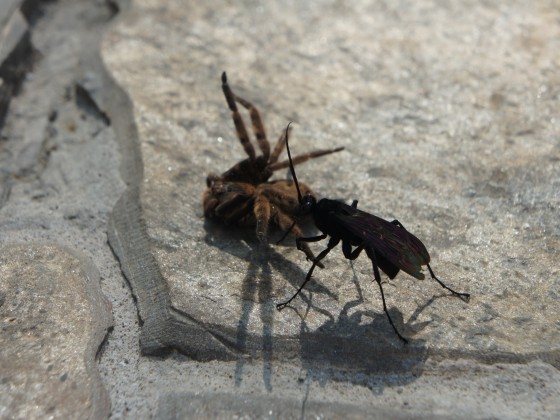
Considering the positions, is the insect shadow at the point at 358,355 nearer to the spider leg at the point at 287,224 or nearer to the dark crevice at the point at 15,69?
the spider leg at the point at 287,224

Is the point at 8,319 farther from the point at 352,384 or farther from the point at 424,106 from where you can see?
the point at 424,106

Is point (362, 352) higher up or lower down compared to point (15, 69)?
higher up

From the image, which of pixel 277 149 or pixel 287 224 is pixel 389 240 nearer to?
pixel 287 224

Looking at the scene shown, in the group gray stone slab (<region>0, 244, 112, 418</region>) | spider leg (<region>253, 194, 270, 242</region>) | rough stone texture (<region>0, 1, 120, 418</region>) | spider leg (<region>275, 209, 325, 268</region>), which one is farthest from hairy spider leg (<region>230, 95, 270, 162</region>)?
gray stone slab (<region>0, 244, 112, 418</region>)

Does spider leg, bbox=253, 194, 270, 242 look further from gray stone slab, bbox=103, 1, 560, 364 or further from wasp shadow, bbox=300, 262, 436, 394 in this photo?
wasp shadow, bbox=300, 262, 436, 394

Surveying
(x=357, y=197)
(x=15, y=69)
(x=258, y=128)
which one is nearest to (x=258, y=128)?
(x=258, y=128)

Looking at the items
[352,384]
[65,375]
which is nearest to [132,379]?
[65,375]
